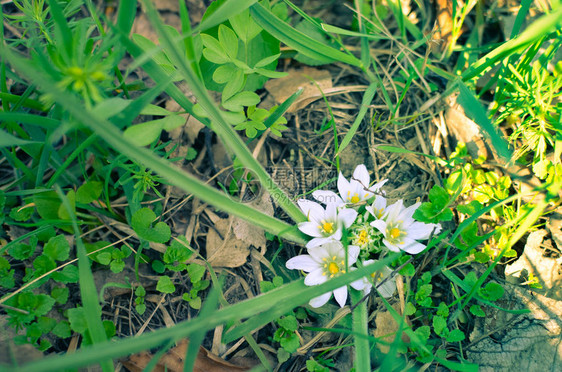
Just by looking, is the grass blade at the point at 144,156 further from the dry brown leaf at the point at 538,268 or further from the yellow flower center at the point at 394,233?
the dry brown leaf at the point at 538,268

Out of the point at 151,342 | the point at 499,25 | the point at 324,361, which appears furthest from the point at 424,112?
the point at 151,342

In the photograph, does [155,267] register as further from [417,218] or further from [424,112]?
[424,112]

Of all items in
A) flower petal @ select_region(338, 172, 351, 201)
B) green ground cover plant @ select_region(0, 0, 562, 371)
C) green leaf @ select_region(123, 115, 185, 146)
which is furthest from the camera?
flower petal @ select_region(338, 172, 351, 201)

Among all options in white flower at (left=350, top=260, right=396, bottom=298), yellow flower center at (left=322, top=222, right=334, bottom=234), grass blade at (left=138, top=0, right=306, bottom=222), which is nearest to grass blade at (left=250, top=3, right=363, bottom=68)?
grass blade at (left=138, top=0, right=306, bottom=222)

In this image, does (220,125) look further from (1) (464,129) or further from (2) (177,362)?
(1) (464,129)

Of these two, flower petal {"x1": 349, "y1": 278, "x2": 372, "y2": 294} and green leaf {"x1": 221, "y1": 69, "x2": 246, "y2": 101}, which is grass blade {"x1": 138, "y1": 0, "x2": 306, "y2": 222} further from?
flower petal {"x1": 349, "y1": 278, "x2": 372, "y2": 294}

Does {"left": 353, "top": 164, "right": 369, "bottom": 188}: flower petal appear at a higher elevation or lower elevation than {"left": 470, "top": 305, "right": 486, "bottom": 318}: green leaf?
higher
